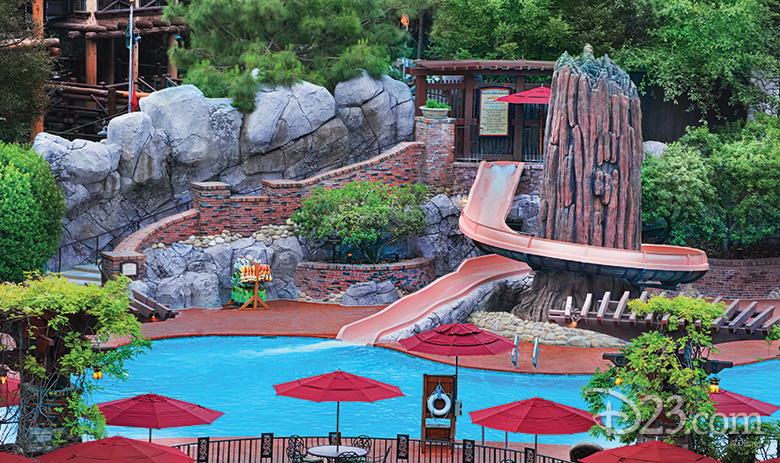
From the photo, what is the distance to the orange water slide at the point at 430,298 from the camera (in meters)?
28.3

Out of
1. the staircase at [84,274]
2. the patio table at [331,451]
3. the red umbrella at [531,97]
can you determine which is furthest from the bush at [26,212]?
the red umbrella at [531,97]

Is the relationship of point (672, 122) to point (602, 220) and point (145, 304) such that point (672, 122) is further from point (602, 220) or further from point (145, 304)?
point (145, 304)

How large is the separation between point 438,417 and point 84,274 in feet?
51.8

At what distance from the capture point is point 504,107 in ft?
121

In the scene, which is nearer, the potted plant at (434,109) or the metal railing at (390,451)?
the metal railing at (390,451)

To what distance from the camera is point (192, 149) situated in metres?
34.0

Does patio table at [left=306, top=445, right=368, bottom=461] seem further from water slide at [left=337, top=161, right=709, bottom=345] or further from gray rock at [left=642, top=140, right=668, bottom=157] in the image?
gray rock at [left=642, top=140, right=668, bottom=157]

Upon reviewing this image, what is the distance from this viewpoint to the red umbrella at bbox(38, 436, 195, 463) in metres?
14.5

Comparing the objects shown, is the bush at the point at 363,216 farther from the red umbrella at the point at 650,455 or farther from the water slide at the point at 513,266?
the red umbrella at the point at 650,455

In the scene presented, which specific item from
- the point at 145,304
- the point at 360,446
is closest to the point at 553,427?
the point at 360,446

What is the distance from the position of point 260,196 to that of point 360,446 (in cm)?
1645

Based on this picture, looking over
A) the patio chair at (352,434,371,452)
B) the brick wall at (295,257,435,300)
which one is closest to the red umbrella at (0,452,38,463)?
the patio chair at (352,434,371,452)

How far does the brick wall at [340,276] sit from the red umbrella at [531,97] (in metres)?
6.77

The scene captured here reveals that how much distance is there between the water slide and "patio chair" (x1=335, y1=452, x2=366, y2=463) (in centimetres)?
1066
